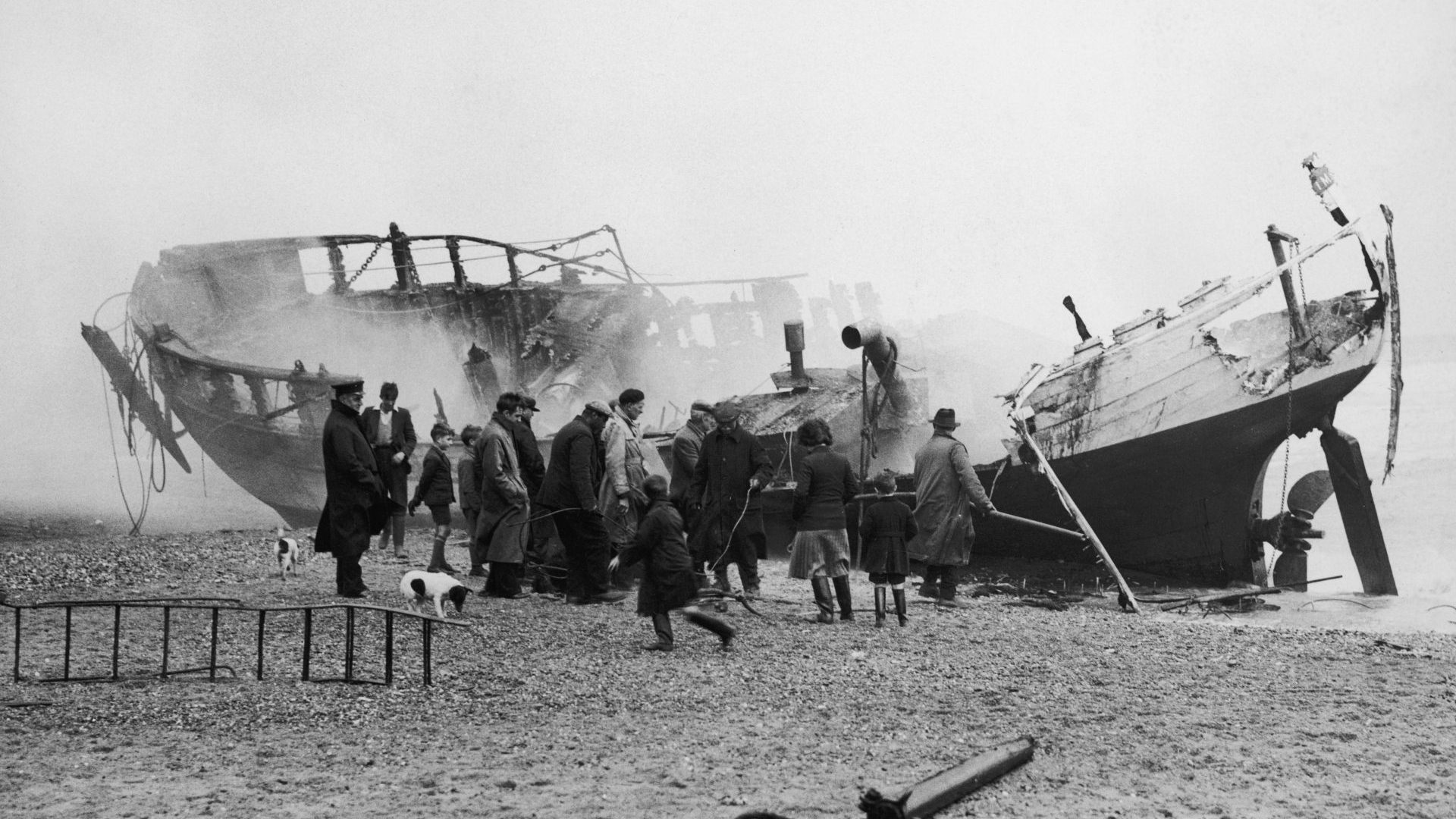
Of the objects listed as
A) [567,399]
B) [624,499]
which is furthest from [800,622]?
[567,399]

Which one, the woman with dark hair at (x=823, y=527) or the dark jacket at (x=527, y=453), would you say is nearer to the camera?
the woman with dark hair at (x=823, y=527)

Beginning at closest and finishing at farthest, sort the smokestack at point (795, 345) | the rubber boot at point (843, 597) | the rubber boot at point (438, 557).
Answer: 1. the rubber boot at point (843, 597)
2. the rubber boot at point (438, 557)
3. the smokestack at point (795, 345)

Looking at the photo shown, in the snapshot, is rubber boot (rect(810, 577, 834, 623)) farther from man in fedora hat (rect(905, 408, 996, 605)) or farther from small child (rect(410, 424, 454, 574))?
small child (rect(410, 424, 454, 574))

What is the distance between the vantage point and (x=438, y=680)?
6.38 m

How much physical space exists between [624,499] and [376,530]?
5.75 ft

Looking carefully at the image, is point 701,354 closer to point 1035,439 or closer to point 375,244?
point 375,244

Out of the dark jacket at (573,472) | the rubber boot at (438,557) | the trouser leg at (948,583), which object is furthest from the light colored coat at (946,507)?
the rubber boot at (438,557)

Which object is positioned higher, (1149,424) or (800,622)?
(1149,424)

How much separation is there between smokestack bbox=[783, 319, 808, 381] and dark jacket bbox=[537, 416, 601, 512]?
6.46m

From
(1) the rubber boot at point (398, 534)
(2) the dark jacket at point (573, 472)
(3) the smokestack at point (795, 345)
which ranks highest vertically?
(3) the smokestack at point (795, 345)

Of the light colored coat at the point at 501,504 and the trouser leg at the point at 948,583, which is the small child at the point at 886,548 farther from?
the light colored coat at the point at 501,504

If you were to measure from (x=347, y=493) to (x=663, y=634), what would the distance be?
2.69 meters

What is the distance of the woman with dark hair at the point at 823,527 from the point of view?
8.30 metres

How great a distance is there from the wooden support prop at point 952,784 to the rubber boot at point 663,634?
8.55ft
